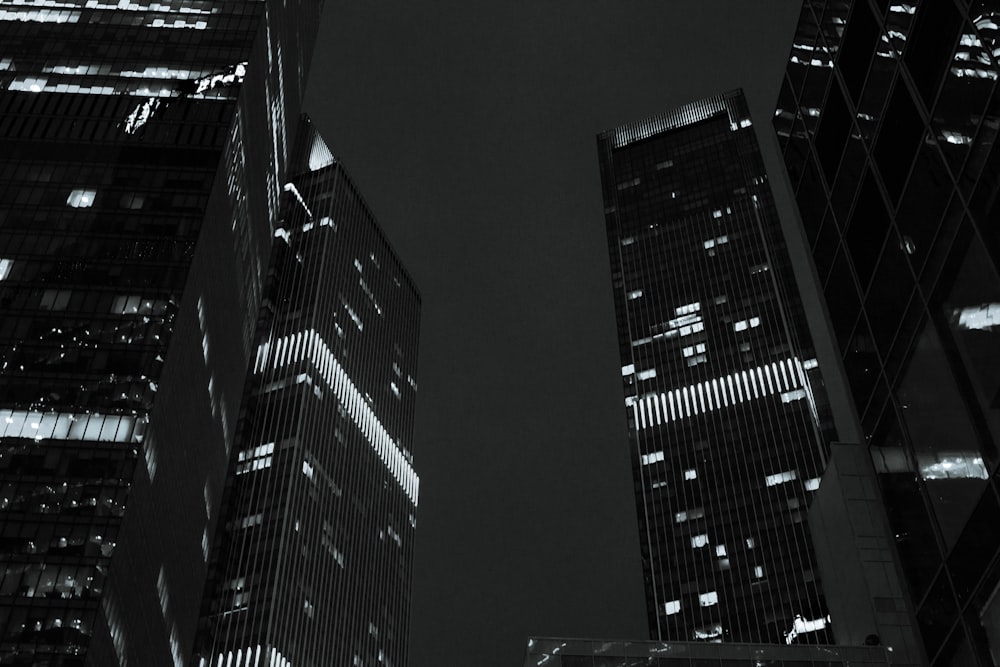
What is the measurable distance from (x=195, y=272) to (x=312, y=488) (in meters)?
63.1

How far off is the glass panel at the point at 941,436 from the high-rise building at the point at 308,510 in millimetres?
130997

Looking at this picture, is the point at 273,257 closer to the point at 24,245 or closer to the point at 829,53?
the point at 24,245

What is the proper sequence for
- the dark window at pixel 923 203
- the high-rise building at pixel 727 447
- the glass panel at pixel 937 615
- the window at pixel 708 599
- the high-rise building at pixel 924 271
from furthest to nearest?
the window at pixel 708 599 → the high-rise building at pixel 727 447 → the dark window at pixel 923 203 → the glass panel at pixel 937 615 → the high-rise building at pixel 924 271

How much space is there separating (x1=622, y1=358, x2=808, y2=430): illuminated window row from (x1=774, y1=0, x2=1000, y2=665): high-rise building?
476 ft

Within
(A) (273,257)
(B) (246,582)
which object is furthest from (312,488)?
(A) (273,257)

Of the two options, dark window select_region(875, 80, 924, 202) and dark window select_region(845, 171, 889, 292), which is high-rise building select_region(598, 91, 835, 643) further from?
dark window select_region(875, 80, 924, 202)

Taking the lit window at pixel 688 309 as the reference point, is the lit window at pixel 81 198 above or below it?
below

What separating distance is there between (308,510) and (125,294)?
6519cm

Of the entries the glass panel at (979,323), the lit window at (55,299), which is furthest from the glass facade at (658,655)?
the lit window at (55,299)

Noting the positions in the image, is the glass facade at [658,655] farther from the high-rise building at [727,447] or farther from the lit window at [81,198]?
the high-rise building at [727,447]

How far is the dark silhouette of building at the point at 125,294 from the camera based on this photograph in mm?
90375

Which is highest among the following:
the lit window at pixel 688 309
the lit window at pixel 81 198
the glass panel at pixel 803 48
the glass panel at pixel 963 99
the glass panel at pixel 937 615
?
the lit window at pixel 688 309

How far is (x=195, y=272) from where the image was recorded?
371ft

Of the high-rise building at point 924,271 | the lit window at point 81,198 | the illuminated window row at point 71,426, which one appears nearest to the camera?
the high-rise building at point 924,271
